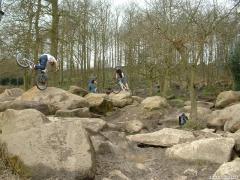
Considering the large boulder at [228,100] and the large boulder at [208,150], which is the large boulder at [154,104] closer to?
the large boulder at [228,100]

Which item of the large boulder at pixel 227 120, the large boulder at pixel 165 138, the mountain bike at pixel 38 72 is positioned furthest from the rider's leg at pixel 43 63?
the large boulder at pixel 227 120

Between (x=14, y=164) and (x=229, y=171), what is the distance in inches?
169

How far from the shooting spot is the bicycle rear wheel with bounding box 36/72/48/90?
16.4 metres

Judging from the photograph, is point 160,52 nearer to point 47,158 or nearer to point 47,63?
point 47,63

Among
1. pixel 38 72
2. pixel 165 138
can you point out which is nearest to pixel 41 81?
pixel 38 72

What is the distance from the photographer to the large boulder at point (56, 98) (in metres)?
17.3

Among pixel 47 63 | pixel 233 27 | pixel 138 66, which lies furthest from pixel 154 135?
pixel 138 66

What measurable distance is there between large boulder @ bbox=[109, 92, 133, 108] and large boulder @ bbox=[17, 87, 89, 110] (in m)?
4.30

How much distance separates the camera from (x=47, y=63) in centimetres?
1595

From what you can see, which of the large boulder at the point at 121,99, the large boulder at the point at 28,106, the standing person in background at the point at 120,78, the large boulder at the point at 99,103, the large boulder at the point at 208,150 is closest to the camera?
the large boulder at the point at 208,150

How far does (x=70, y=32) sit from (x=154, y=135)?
1579 centimetres

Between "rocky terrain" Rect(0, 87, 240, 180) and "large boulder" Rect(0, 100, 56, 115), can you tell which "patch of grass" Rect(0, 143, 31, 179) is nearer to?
"rocky terrain" Rect(0, 87, 240, 180)

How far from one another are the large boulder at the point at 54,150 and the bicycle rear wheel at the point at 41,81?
284 inches

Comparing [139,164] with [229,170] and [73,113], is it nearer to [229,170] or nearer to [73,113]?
[229,170]
